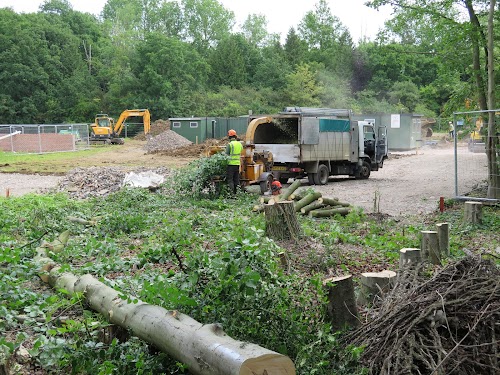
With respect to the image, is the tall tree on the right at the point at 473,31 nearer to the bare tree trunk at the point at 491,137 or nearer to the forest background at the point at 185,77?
the bare tree trunk at the point at 491,137

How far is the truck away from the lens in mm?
20234

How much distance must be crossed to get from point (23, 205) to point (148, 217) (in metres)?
3.93


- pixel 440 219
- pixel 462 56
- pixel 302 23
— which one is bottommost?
pixel 440 219

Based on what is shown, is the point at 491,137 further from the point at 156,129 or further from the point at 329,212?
the point at 156,129

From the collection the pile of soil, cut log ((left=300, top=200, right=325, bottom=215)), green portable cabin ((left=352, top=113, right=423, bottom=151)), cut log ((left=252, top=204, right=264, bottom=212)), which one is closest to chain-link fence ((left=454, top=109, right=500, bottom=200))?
cut log ((left=300, top=200, right=325, bottom=215))

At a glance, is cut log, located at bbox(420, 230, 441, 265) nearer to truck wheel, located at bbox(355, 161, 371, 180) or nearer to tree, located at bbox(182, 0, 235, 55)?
truck wheel, located at bbox(355, 161, 371, 180)

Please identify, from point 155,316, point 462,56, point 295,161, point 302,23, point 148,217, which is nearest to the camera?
point 155,316

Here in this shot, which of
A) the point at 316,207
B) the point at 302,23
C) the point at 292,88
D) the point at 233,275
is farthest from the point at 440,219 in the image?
the point at 302,23

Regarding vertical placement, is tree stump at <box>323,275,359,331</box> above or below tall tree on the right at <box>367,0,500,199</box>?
below

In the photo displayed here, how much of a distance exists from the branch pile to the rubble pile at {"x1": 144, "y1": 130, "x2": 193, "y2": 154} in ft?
120

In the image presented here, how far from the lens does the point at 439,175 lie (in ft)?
79.8

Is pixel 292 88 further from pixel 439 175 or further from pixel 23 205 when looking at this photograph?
pixel 23 205

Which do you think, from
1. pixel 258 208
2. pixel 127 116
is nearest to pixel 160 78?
pixel 127 116

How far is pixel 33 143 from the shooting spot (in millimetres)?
38875
